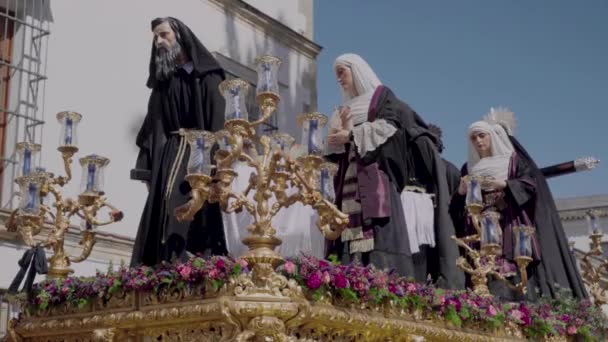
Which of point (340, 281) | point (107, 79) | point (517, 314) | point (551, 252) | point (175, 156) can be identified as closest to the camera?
point (340, 281)

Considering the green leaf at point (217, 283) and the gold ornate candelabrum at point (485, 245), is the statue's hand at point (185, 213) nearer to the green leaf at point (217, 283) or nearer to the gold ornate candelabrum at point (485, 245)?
the green leaf at point (217, 283)

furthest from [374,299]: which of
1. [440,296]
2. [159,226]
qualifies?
[159,226]

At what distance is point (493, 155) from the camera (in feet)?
33.3

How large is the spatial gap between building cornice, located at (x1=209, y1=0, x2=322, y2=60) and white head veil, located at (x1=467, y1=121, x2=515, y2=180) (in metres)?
4.69

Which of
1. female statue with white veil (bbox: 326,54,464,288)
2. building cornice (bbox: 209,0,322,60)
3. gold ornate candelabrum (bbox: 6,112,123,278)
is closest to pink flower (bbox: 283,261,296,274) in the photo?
female statue with white veil (bbox: 326,54,464,288)

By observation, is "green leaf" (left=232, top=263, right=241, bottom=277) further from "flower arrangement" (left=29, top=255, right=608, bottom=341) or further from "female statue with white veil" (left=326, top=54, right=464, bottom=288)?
"female statue with white veil" (left=326, top=54, right=464, bottom=288)

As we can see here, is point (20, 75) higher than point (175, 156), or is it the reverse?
point (20, 75)

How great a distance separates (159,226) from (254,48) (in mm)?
6801

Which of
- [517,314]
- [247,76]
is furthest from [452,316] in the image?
[247,76]

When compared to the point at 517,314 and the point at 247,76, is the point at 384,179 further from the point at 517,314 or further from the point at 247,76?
the point at 247,76

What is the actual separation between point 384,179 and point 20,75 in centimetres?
475

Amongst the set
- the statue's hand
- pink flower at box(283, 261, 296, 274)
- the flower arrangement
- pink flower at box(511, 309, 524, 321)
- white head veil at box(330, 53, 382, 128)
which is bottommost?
pink flower at box(511, 309, 524, 321)

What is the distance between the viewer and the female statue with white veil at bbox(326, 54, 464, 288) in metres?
7.78

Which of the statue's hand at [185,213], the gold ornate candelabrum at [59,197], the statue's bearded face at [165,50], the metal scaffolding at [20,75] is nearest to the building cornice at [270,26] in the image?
the metal scaffolding at [20,75]
